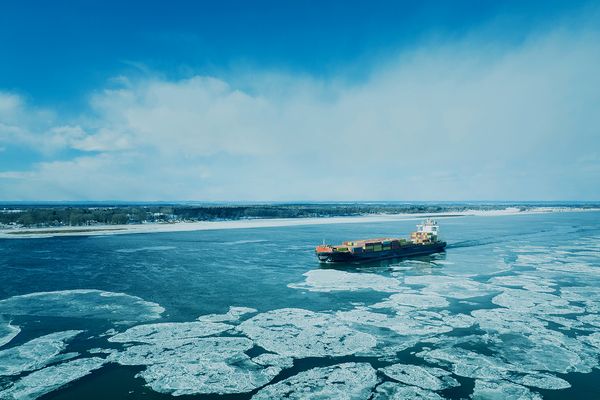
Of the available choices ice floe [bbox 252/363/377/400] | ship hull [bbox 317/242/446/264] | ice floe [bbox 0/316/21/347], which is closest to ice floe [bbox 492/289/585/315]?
ice floe [bbox 252/363/377/400]

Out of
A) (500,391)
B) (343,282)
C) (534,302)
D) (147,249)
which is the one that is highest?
(147,249)

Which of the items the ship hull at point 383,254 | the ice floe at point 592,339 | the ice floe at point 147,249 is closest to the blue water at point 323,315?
the ice floe at point 592,339

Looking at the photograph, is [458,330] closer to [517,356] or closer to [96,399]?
[517,356]

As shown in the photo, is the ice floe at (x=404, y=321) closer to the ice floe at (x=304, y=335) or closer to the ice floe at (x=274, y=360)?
the ice floe at (x=304, y=335)

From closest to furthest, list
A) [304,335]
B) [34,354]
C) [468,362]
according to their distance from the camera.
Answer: [468,362], [34,354], [304,335]

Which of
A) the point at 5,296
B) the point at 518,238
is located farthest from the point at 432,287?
the point at 518,238

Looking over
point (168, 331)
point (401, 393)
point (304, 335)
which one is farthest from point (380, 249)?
point (401, 393)

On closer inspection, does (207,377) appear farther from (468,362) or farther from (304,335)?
(468,362)
